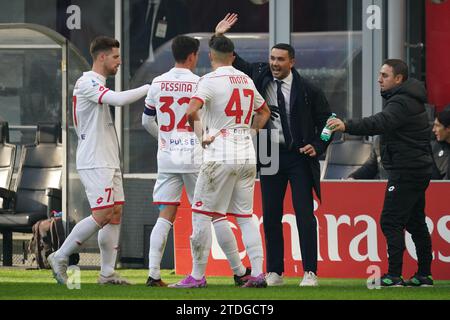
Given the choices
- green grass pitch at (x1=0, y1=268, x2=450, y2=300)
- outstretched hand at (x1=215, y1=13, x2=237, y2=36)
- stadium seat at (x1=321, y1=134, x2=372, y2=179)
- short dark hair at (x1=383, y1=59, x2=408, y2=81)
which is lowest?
green grass pitch at (x1=0, y1=268, x2=450, y2=300)

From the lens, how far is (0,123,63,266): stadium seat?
17.7 m

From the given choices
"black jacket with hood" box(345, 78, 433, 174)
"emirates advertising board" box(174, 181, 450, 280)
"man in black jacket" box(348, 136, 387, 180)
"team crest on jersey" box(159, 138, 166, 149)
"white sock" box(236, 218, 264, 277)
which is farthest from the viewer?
"man in black jacket" box(348, 136, 387, 180)

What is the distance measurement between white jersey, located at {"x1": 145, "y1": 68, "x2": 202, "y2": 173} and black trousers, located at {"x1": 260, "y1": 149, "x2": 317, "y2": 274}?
90 cm

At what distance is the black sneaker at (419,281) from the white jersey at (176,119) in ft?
7.13

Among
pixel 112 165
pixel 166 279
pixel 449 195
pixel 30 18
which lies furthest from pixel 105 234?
pixel 30 18

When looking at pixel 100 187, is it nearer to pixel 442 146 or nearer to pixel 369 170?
pixel 442 146

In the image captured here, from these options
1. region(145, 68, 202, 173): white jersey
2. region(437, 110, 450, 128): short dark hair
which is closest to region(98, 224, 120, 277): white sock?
region(145, 68, 202, 173): white jersey

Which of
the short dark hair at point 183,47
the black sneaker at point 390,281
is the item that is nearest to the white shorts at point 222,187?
the short dark hair at point 183,47

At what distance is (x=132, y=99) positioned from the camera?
12477 mm

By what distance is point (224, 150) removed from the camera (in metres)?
12.4

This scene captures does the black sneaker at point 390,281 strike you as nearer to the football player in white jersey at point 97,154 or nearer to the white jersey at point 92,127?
the football player in white jersey at point 97,154

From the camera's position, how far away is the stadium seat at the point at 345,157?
1700 centimetres

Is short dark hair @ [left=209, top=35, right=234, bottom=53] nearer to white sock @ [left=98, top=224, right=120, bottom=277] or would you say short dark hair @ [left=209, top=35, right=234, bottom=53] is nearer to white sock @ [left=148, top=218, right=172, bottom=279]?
white sock @ [left=148, top=218, right=172, bottom=279]
